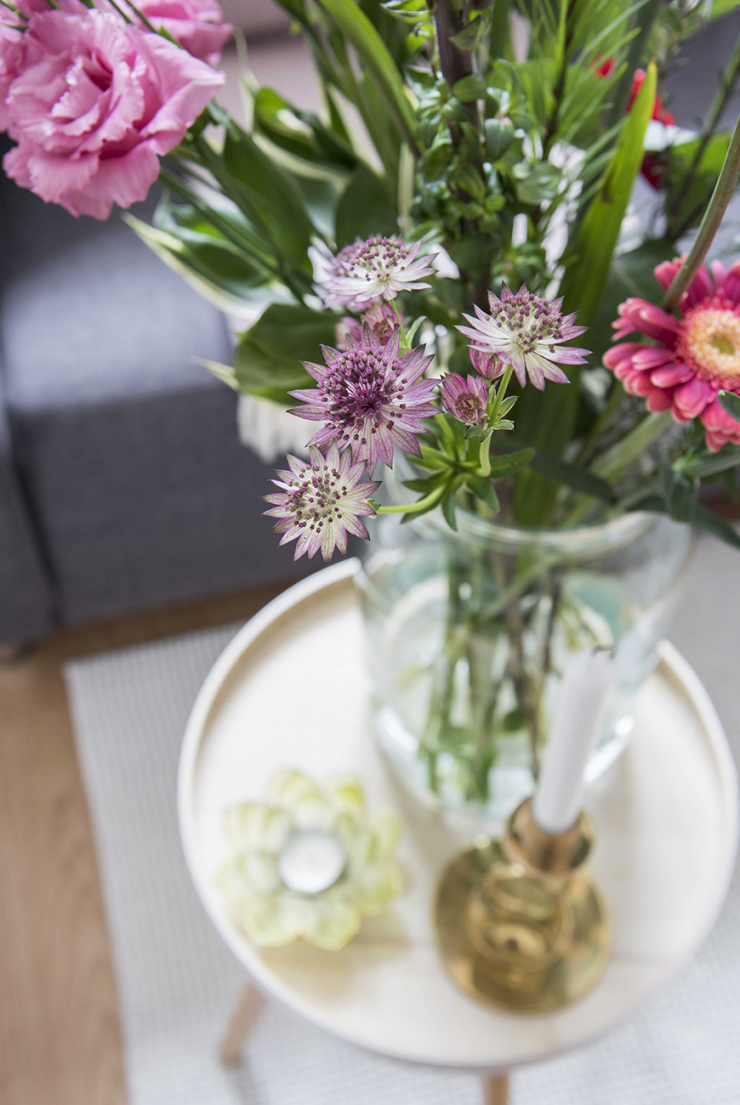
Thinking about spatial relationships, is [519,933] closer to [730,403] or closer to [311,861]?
[311,861]

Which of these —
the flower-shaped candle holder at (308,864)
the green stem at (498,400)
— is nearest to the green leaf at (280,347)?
the green stem at (498,400)

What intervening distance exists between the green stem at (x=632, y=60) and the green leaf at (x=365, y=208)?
4.2 inches

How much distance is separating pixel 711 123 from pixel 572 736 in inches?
11.6

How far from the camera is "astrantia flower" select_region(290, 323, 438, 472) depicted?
0.71 feet

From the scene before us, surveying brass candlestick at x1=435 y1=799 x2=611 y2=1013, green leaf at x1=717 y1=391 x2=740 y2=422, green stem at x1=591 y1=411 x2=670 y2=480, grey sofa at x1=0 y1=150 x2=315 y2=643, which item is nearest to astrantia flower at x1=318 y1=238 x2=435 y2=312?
green leaf at x1=717 y1=391 x2=740 y2=422

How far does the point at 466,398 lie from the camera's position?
0.76ft

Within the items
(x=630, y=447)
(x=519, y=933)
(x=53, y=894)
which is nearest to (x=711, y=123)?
(x=630, y=447)

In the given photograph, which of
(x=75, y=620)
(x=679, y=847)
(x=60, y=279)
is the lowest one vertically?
(x=75, y=620)

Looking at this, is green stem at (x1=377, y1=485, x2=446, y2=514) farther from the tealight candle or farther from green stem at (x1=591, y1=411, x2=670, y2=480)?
the tealight candle

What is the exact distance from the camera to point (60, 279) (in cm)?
120

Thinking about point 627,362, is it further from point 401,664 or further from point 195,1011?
point 195,1011

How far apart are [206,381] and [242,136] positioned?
67 centimetres

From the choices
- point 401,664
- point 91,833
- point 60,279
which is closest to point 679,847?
point 401,664

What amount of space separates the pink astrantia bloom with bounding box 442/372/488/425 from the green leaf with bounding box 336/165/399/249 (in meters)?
0.27
